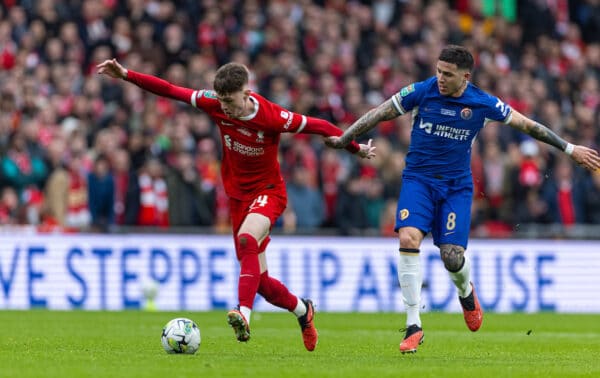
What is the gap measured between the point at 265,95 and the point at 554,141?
1190cm

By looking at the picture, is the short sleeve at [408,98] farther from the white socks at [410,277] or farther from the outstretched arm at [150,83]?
the outstretched arm at [150,83]

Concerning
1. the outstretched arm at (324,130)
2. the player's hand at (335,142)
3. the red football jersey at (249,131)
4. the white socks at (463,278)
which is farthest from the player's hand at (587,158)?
the player's hand at (335,142)

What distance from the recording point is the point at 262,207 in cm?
1193

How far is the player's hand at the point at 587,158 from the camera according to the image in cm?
1199

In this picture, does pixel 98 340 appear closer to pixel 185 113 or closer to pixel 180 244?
pixel 180 244

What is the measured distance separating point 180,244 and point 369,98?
19.5 feet

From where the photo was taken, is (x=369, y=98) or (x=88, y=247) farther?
(x=369, y=98)

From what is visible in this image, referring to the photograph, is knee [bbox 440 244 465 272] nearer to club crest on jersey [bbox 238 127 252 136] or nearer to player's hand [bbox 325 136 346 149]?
player's hand [bbox 325 136 346 149]

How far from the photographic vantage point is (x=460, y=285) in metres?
12.7

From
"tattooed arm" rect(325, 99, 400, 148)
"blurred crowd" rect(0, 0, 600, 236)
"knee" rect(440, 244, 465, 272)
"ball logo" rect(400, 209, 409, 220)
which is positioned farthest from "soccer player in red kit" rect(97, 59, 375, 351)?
"blurred crowd" rect(0, 0, 600, 236)

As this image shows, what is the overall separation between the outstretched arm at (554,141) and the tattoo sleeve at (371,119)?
1.11 meters

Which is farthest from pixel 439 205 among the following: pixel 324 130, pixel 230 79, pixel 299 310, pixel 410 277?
pixel 230 79

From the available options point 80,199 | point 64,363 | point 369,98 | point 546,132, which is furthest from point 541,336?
point 369,98

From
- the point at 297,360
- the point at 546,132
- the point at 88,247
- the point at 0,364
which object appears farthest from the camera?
the point at 88,247
